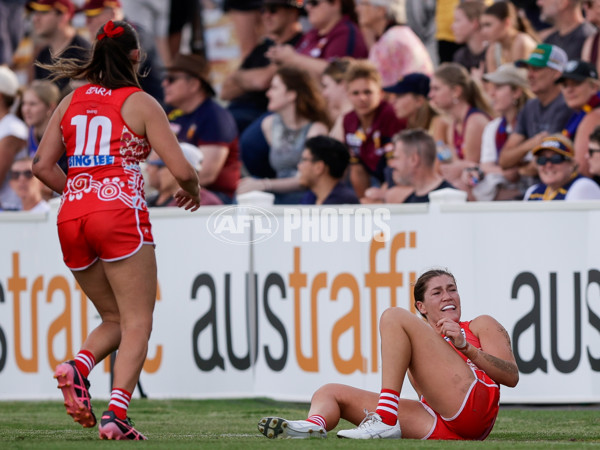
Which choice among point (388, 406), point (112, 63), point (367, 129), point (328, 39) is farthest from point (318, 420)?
point (328, 39)

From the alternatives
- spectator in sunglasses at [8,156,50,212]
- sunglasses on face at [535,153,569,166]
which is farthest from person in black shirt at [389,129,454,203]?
spectator in sunglasses at [8,156,50,212]

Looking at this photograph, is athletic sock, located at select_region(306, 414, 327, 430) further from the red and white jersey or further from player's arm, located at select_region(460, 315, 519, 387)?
the red and white jersey

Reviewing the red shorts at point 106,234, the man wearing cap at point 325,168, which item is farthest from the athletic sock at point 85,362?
the man wearing cap at point 325,168

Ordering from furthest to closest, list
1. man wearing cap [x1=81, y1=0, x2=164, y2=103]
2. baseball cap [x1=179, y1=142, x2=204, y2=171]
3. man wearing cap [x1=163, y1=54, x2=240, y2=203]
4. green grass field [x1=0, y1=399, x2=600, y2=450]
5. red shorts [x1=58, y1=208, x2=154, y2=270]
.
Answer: man wearing cap [x1=81, y1=0, x2=164, y2=103] → man wearing cap [x1=163, y1=54, x2=240, y2=203] → baseball cap [x1=179, y1=142, x2=204, y2=171] → red shorts [x1=58, y1=208, x2=154, y2=270] → green grass field [x1=0, y1=399, x2=600, y2=450]

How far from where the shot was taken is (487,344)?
5844mm

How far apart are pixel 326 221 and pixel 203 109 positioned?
3.29m

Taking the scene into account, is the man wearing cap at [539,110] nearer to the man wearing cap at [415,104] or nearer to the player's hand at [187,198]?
the man wearing cap at [415,104]

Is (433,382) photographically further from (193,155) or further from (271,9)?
(271,9)

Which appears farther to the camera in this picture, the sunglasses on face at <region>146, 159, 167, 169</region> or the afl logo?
the sunglasses on face at <region>146, 159, 167, 169</region>

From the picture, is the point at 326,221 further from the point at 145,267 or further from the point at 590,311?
the point at 145,267

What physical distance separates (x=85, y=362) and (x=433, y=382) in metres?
1.67

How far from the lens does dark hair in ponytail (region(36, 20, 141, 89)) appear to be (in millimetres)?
5824

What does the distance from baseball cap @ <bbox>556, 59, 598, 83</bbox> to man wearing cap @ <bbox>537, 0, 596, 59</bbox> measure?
41.6 inches

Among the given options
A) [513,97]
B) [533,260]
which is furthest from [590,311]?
[513,97]
